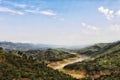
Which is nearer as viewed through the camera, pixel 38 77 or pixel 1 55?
pixel 38 77

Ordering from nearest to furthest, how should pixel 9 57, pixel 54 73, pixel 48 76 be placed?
pixel 48 76 < pixel 54 73 < pixel 9 57

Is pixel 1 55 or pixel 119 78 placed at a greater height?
pixel 1 55

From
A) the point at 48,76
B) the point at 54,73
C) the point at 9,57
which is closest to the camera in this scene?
the point at 48,76

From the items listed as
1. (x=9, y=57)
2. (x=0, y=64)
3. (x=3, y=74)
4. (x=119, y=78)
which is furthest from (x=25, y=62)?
(x=119, y=78)

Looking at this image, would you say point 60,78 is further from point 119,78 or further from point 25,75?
point 119,78

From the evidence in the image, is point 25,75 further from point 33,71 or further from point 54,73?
point 54,73

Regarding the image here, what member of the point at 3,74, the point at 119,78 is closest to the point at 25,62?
the point at 3,74
